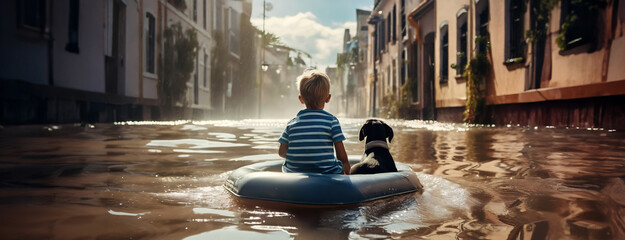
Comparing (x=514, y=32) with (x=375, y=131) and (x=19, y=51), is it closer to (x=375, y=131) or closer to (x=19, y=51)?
(x=375, y=131)

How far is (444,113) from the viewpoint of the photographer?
1539 cm

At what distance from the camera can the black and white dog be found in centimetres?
319

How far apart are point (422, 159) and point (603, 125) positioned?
4471mm

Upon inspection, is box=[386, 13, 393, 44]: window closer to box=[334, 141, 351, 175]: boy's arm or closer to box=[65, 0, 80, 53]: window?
box=[65, 0, 80, 53]: window

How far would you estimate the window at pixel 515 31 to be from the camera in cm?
1036

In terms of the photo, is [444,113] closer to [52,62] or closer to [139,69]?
[139,69]

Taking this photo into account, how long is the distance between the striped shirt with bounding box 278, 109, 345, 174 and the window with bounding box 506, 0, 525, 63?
8330mm

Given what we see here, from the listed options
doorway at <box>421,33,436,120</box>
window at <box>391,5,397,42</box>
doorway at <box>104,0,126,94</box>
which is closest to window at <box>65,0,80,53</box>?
doorway at <box>104,0,126,94</box>

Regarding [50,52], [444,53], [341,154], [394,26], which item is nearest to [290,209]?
[341,154]

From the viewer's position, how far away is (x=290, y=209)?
2.47m

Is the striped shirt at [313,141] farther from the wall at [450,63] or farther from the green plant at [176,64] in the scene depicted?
the green plant at [176,64]

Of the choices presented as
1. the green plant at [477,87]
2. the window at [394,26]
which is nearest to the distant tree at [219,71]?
the window at [394,26]

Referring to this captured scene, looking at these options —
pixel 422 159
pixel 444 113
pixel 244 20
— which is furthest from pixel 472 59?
pixel 244 20

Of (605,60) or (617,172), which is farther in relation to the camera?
(605,60)
